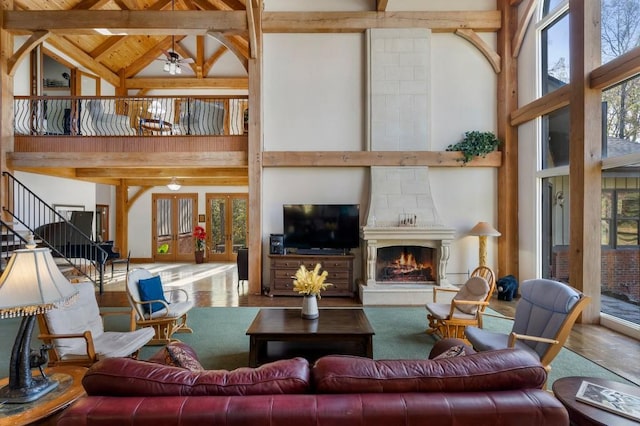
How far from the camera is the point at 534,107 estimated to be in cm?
572

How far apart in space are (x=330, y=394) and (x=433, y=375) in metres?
0.47

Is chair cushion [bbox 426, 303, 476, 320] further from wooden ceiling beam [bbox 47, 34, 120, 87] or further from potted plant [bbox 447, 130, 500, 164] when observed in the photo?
wooden ceiling beam [bbox 47, 34, 120, 87]

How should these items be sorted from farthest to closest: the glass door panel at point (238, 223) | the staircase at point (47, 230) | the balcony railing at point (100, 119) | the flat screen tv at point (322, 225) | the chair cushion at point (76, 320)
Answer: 1. the glass door panel at point (238, 223)
2. the balcony railing at point (100, 119)
3. the staircase at point (47, 230)
4. the flat screen tv at point (322, 225)
5. the chair cushion at point (76, 320)

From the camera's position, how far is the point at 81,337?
8.89ft

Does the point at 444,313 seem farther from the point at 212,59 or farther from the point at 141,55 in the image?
the point at 141,55

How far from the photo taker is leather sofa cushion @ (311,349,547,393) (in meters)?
1.44

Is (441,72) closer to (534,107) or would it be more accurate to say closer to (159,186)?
(534,107)

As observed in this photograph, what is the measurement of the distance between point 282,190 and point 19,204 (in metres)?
5.86

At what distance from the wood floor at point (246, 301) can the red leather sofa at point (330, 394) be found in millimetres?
2687

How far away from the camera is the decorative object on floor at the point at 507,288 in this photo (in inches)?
233

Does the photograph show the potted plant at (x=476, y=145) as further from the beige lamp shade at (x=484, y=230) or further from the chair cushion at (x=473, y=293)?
the chair cushion at (x=473, y=293)

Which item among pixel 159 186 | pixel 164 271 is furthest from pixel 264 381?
pixel 159 186

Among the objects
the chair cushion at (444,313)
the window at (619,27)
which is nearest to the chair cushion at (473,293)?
the chair cushion at (444,313)

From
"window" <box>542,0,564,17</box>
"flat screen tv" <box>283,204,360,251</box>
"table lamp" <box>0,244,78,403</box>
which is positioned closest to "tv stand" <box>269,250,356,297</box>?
"flat screen tv" <box>283,204,360,251</box>
